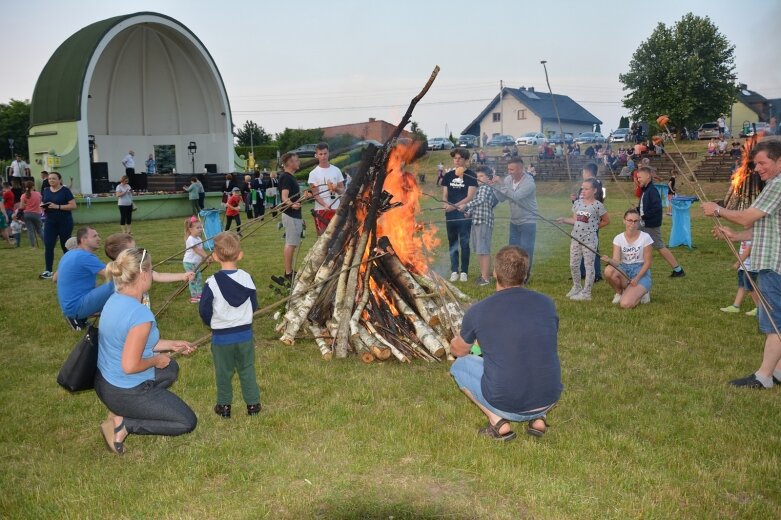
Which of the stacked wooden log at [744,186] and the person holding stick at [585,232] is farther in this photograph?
the person holding stick at [585,232]

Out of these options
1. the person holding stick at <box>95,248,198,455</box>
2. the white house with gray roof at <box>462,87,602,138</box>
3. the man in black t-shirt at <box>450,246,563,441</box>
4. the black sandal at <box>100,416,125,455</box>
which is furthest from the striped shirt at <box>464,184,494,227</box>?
the white house with gray roof at <box>462,87,602,138</box>

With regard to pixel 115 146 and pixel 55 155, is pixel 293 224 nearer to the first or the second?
pixel 55 155

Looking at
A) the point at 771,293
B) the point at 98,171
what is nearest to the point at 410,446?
the point at 771,293

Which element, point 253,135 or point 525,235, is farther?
point 253,135

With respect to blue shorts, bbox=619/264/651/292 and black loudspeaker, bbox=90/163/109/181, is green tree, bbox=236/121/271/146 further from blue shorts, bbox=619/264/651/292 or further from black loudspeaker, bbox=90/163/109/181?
blue shorts, bbox=619/264/651/292

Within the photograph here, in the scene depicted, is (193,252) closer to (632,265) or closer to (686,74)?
(632,265)

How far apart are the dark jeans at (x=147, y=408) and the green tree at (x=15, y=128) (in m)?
74.0

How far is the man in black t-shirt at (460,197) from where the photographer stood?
10.5 m

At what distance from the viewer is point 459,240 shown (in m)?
10.8

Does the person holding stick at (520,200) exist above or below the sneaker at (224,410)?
above

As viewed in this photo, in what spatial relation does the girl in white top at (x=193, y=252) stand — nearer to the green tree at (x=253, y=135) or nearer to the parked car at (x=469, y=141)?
the parked car at (x=469, y=141)

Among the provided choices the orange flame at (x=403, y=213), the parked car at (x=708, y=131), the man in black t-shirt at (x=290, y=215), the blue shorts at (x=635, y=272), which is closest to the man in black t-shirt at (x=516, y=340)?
the orange flame at (x=403, y=213)

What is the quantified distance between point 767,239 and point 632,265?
350cm

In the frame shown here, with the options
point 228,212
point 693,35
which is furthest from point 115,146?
point 693,35
